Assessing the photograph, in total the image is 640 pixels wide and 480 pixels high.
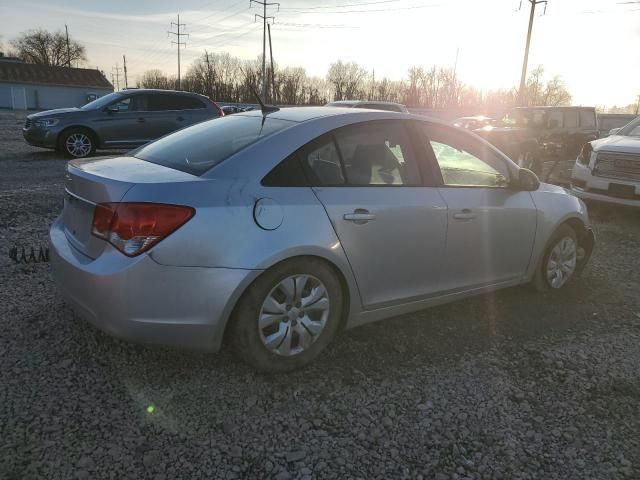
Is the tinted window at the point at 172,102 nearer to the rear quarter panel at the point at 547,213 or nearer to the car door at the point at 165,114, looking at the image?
the car door at the point at 165,114

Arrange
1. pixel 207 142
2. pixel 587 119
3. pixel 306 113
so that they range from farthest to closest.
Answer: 1. pixel 587 119
2. pixel 306 113
3. pixel 207 142

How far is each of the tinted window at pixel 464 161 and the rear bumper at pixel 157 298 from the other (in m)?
1.69

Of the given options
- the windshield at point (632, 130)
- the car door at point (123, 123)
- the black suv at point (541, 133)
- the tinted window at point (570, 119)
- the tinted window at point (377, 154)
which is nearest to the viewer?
the tinted window at point (377, 154)

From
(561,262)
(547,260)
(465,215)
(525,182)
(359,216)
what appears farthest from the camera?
(561,262)

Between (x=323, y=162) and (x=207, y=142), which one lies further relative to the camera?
(x=207, y=142)

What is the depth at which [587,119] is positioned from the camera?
15.7m

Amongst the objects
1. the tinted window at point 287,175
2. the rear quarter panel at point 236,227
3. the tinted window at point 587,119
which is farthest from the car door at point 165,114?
the tinted window at point 587,119

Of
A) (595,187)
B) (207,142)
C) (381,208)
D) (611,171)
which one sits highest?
(207,142)

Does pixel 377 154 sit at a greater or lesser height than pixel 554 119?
lesser

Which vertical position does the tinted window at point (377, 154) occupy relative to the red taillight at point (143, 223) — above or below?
above

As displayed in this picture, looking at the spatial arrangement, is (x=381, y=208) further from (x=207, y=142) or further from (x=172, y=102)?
(x=172, y=102)

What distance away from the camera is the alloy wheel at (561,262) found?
14.3 ft

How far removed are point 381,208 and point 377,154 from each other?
16.2 inches

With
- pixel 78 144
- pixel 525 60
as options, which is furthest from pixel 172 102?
pixel 525 60
